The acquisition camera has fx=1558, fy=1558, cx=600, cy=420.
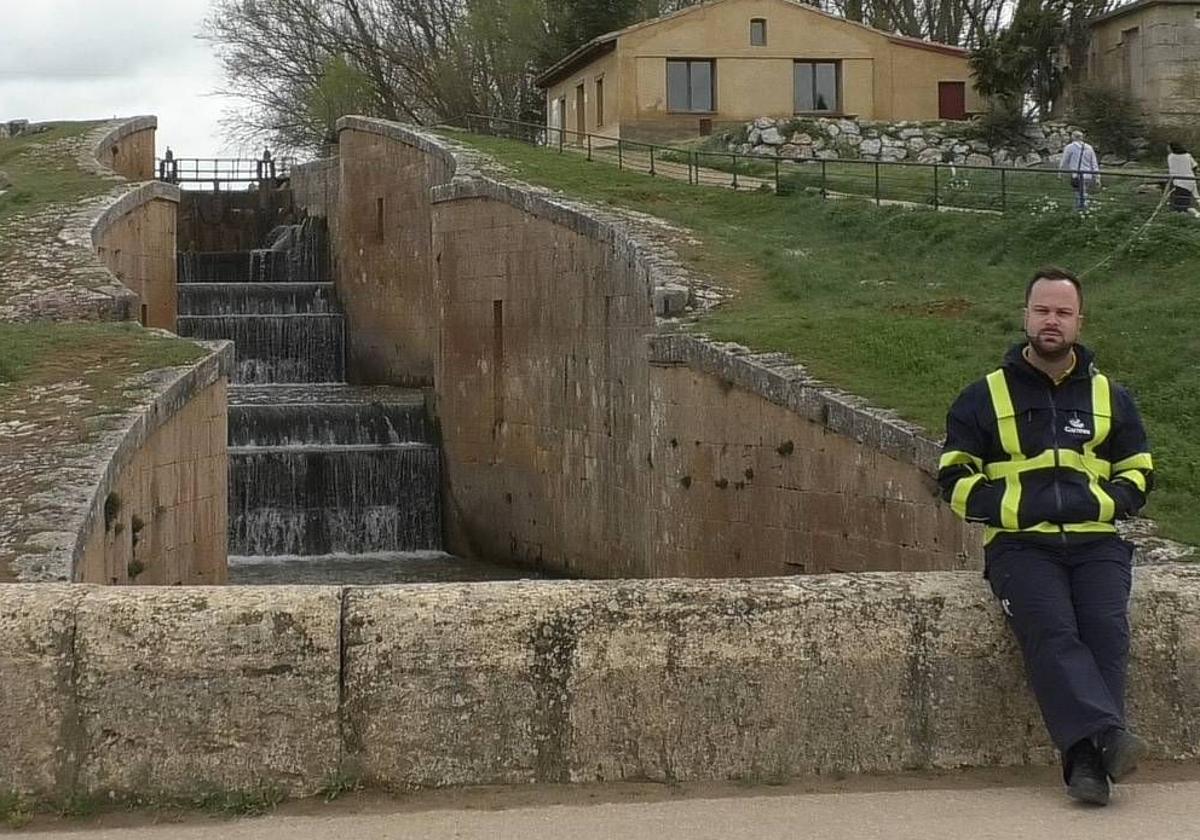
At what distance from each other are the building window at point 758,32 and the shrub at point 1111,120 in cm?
719

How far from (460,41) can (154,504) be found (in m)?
34.5

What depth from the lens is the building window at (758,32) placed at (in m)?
35.4

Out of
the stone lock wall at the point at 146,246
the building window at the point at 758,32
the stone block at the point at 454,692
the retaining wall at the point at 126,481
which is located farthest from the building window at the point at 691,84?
the stone block at the point at 454,692

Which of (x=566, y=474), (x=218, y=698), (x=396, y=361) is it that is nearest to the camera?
(x=218, y=698)

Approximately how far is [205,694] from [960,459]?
8.12 feet

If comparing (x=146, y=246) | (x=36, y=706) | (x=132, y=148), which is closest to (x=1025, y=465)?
(x=36, y=706)

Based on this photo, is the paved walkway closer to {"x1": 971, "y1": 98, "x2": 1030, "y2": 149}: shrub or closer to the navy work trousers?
the navy work trousers

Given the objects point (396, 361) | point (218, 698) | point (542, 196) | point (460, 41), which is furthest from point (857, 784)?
point (460, 41)

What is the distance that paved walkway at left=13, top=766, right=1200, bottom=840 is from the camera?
4320 mm

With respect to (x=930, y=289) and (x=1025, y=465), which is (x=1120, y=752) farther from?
(x=930, y=289)

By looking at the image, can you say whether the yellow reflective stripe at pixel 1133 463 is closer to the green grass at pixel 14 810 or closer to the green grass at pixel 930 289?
the green grass at pixel 14 810

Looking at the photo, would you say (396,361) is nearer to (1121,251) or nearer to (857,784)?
(1121,251)

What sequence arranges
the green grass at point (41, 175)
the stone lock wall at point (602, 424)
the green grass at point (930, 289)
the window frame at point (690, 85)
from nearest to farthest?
1. the green grass at point (930, 289)
2. the stone lock wall at point (602, 424)
3. the green grass at point (41, 175)
4. the window frame at point (690, 85)

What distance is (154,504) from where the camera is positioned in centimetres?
1298
